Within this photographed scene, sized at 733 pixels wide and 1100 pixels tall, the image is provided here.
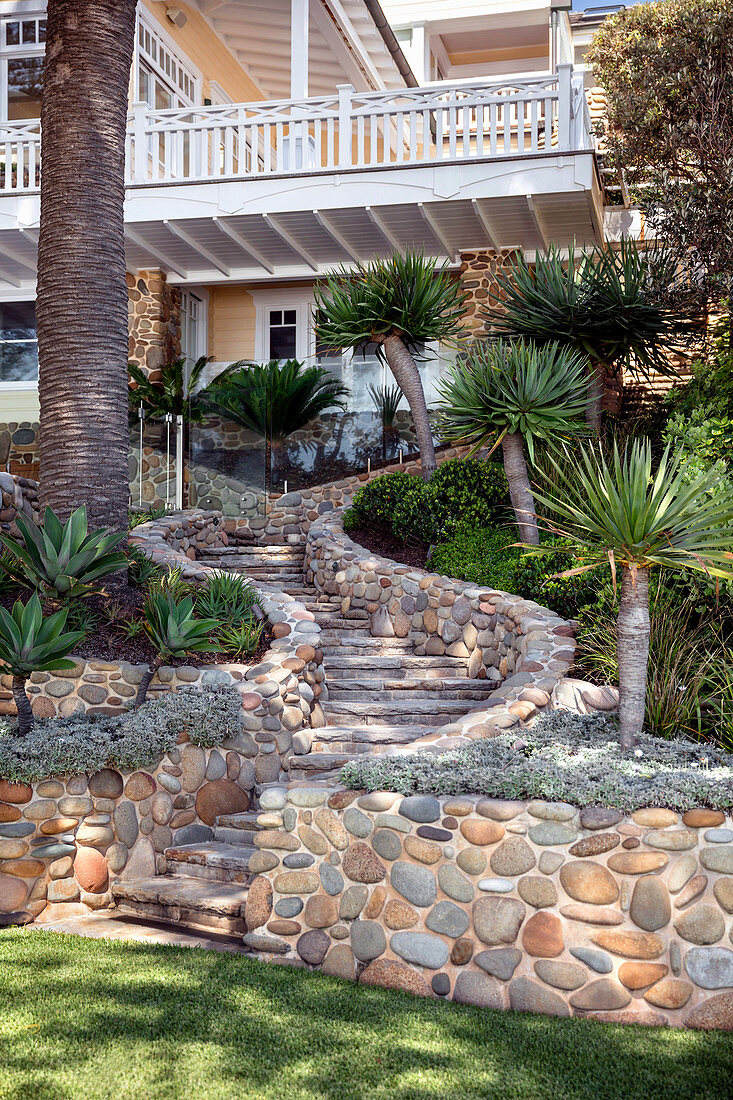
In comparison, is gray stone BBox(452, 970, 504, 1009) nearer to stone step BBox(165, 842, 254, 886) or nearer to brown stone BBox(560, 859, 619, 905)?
brown stone BBox(560, 859, 619, 905)

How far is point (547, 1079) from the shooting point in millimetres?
3533

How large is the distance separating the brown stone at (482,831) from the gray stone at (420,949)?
0.48m

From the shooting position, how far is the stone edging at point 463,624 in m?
6.34

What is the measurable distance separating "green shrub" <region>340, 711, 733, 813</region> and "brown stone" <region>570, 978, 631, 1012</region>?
0.74 metres

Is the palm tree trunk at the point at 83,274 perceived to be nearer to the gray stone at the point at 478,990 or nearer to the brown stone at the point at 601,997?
the gray stone at the point at 478,990

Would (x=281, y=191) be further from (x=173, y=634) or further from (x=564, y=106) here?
(x=173, y=634)

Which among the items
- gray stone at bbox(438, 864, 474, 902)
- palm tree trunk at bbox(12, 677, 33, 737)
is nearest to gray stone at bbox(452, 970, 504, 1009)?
gray stone at bbox(438, 864, 474, 902)

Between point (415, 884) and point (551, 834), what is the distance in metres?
0.68

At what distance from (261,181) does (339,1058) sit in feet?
39.3

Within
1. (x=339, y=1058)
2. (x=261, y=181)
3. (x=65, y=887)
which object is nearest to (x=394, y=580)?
(x=65, y=887)

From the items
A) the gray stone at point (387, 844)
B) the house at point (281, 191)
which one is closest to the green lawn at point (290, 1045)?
the gray stone at point (387, 844)

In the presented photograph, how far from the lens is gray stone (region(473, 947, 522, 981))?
14.1 ft

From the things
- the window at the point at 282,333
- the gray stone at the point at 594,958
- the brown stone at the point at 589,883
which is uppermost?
the window at the point at 282,333

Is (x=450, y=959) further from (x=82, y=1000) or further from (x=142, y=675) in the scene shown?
(x=142, y=675)
